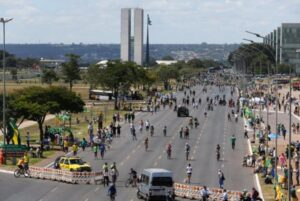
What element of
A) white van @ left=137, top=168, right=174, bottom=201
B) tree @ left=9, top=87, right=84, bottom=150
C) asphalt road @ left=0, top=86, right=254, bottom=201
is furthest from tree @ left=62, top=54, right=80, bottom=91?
white van @ left=137, top=168, right=174, bottom=201

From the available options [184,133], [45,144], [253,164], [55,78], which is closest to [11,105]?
[45,144]

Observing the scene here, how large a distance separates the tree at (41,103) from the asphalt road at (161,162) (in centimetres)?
502

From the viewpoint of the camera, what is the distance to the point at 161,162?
180 feet

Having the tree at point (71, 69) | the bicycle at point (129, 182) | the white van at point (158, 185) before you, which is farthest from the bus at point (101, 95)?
the white van at point (158, 185)

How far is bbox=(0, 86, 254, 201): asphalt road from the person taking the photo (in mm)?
42037

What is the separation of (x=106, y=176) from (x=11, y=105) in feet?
69.7

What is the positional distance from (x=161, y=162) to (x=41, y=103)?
1629cm

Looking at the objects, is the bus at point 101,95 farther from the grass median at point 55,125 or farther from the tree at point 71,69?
the tree at point 71,69

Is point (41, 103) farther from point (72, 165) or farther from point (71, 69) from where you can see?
point (71, 69)

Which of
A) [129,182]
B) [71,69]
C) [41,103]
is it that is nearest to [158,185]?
[129,182]

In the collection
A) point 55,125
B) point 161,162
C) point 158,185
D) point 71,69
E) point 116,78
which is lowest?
point 55,125

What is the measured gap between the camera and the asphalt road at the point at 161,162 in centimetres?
4204

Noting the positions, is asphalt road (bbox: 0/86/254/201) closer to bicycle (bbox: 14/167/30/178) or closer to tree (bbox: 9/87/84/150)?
bicycle (bbox: 14/167/30/178)

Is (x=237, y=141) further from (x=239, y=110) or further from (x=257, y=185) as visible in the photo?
(x=239, y=110)
